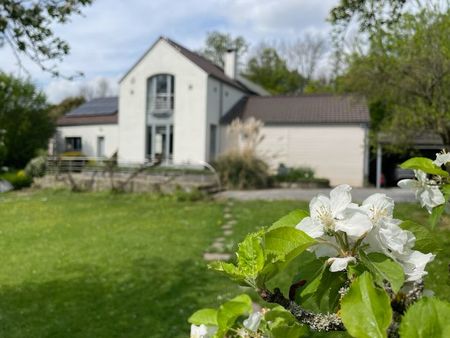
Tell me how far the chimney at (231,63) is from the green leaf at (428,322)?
93.7 ft

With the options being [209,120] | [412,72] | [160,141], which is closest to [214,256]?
[412,72]

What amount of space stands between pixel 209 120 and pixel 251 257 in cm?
2332

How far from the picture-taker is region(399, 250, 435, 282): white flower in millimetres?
782

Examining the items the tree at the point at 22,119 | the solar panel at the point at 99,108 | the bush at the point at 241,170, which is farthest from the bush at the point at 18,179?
the bush at the point at 241,170

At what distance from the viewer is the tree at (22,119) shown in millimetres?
27553

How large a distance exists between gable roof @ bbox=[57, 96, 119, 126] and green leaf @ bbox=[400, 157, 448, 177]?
95.6 ft

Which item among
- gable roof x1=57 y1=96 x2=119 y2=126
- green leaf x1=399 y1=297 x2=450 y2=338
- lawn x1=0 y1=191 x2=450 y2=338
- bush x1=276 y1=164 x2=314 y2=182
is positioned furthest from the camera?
gable roof x1=57 y1=96 x2=119 y2=126

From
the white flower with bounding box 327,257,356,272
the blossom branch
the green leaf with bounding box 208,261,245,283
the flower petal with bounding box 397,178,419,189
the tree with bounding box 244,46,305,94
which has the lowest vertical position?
the blossom branch

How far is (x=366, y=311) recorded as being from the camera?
644mm

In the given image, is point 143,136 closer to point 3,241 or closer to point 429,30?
point 3,241

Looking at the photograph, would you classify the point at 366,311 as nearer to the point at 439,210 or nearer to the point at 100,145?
the point at 439,210

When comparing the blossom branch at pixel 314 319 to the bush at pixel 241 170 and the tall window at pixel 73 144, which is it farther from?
the tall window at pixel 73 144

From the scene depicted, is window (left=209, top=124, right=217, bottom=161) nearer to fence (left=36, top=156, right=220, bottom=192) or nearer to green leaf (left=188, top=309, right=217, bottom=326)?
fence (left=36, top=156, right=220, bottom=192)

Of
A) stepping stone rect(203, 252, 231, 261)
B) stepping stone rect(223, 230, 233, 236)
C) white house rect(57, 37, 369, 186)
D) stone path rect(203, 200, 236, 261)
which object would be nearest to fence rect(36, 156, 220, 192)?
white house rect(57, 37, 369, 186)
